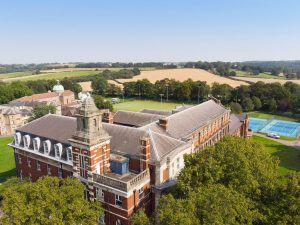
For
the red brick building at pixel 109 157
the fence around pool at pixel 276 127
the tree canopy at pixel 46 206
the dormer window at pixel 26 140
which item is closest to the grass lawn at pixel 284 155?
the fence around pool at pixel 276 127

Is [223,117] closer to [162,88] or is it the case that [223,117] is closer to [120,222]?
[120,222]

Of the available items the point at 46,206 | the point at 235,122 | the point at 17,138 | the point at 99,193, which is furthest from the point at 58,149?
the point at 235,122

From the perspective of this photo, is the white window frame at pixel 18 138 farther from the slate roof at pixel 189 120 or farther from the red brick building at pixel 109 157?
the slate roof at pixel 189 120

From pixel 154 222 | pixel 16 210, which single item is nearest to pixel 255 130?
pixel 154 222

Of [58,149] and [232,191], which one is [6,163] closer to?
[58,149]

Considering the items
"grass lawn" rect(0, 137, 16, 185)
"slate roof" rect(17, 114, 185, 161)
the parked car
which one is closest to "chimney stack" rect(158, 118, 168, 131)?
"slate roof" rect(17, 114, 185, 161)

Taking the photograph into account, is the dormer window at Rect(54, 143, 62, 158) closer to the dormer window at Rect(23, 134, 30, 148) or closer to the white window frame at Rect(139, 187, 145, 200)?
the dormer window at Rect(23, 134, 30, 148)
